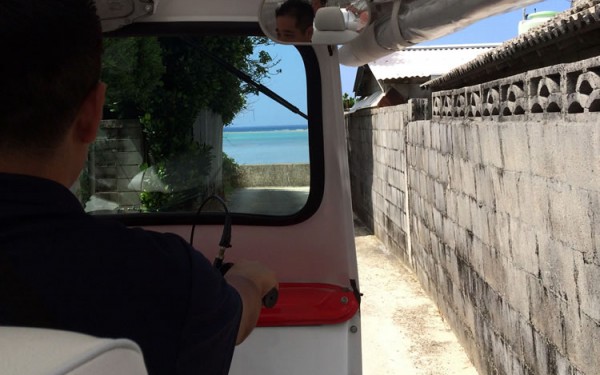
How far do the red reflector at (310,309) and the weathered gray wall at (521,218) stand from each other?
3.68 feet

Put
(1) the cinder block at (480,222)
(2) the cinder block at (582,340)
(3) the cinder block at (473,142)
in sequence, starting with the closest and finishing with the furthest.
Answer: (2) the cinder block at (582,340)
(1) the cinder block at (480,222)
(3) the cinder block at (473,142)

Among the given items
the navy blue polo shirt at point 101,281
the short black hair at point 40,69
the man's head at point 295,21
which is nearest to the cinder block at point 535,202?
the man's head at point 295,21

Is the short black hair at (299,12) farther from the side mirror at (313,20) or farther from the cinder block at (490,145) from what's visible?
the cinder block at (490,145)

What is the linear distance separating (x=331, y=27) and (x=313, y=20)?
2.6 inches

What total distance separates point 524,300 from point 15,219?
338cm

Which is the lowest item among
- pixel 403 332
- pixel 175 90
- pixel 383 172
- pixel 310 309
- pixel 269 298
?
pixel 403 332

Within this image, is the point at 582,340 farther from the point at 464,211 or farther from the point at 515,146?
the point at 464,211

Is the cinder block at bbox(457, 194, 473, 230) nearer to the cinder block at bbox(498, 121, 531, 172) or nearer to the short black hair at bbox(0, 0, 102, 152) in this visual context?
the cinder block at bbox(498, 121, 531, 172)

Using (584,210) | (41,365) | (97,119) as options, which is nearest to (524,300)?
(584,210)

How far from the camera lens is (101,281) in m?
1.02

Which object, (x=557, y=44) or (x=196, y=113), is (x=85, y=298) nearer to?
(x=196, y=113)

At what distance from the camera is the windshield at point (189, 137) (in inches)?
112

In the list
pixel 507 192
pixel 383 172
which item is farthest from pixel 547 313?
pixel 383 172

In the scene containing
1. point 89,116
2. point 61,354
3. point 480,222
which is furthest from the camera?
point 480,222
